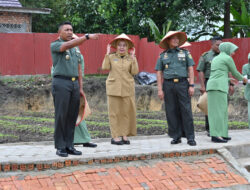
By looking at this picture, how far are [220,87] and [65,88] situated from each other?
2.80 metres

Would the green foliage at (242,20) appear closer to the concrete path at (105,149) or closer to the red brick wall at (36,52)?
the red brick wall at (36,52)

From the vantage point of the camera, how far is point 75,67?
19.6 feet

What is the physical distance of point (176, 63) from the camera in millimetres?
7039

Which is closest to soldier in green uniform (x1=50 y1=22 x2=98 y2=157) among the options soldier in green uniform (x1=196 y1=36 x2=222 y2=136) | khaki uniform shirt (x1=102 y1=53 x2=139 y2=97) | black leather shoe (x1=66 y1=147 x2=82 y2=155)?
black leather shoe (x1=66 y1=147 x2=82 y2=155)

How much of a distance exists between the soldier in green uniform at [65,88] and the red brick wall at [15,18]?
15.4 meters

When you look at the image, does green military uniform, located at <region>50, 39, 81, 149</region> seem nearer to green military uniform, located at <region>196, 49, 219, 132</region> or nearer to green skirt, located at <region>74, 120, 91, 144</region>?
green skirt, located at <region>74, 120, 91, 144</region>

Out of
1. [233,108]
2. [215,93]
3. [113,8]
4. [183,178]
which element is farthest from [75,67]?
[113,8]

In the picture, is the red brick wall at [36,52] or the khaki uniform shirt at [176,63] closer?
the khaki uniform shirt at [176,63]

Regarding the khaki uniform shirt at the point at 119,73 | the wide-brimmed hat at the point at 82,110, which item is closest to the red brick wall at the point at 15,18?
the khaki uniform shirt at the point at 119,73

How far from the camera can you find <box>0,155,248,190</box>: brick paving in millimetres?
5262

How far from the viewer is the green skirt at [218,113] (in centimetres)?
726

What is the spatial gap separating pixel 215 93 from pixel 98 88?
358 inches

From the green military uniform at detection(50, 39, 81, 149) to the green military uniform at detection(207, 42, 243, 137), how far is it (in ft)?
8.28

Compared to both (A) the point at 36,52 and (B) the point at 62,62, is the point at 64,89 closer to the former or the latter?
(B) the point at 62,62
